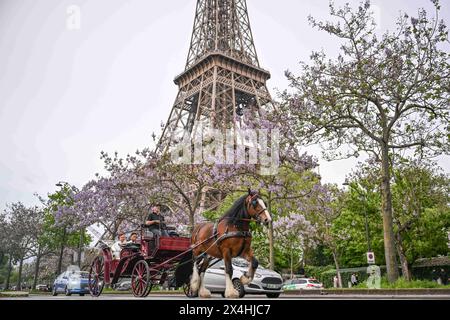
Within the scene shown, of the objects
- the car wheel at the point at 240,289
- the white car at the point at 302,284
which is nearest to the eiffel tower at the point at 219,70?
the white car at the point at 302,284

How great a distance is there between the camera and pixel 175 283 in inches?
358

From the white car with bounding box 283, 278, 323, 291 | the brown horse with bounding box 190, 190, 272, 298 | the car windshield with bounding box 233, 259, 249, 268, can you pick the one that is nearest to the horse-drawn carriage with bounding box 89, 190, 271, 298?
the brown horse with bounding box 190, 190, 272, 298

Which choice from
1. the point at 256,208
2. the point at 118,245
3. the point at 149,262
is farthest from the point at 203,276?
the point at 118,245

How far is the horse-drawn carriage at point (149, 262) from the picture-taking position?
8445 mm

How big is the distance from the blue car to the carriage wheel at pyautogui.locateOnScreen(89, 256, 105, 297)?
7.99m

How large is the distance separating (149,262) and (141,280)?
18.5 inches

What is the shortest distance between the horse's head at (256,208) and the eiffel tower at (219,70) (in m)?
41.6

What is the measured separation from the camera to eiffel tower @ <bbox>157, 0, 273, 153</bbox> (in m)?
52.2

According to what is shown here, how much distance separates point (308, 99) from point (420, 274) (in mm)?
33505

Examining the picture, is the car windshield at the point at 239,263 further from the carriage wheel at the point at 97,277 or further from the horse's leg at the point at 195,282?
the horse's leg at the point at 195,282

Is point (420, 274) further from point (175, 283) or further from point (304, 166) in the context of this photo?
point (175, 283)

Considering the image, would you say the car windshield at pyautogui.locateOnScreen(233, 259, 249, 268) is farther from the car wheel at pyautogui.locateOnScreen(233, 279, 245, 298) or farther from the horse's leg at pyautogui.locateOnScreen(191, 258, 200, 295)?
the horse's leg at pyautogui.locateOnScreen(191, 258, 200, 295)
